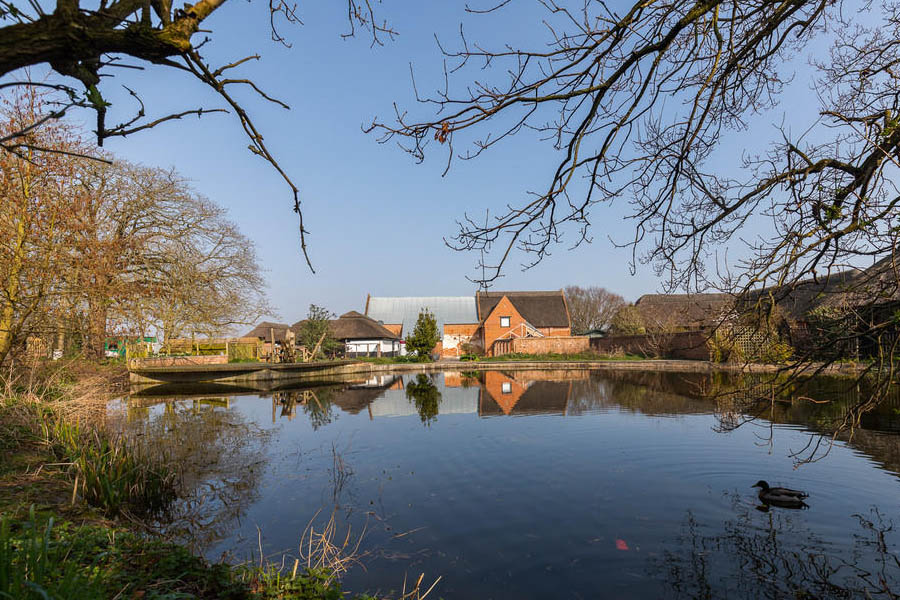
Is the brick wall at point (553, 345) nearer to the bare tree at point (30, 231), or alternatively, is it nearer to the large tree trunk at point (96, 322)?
the large tree trunk at point (96, 322)

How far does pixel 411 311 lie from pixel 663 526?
47.2m

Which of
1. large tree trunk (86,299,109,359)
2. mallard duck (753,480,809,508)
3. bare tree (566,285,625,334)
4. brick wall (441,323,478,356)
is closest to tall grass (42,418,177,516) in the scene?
large tree trunk (86,299,109,359)

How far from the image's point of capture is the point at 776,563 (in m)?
4.43

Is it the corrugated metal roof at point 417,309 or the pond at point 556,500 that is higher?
the corrugated metal roof at point 417,309

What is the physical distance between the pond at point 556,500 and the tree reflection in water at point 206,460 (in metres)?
0.04

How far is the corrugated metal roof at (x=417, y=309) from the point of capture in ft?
163

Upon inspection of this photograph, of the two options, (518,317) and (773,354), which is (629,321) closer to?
(518,317)

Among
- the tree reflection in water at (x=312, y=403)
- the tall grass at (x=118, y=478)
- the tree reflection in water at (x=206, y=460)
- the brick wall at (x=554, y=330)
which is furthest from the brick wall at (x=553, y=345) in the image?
the tall grass at (x=118, y=478)

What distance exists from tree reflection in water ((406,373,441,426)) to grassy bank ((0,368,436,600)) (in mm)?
6945

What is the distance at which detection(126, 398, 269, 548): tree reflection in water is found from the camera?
5492 mm

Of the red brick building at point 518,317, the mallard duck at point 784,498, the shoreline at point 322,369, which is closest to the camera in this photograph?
the mallard duck at point 784,498

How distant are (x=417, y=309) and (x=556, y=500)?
4627 centimetres

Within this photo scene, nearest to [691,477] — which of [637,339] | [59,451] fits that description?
[59,451]

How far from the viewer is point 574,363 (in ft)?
97.5
